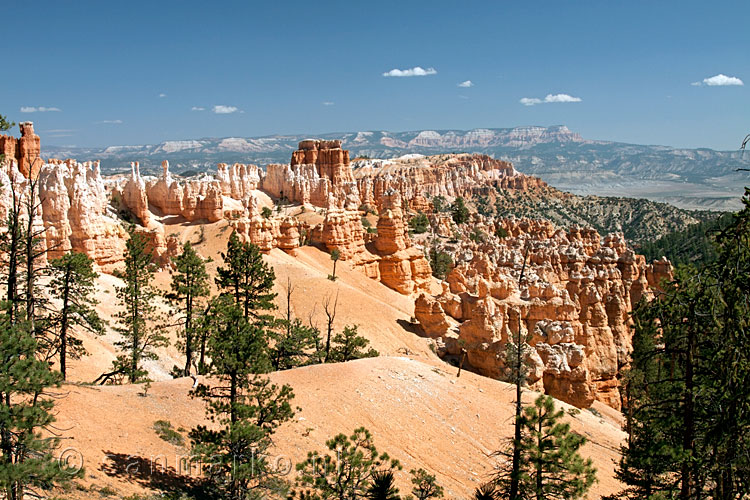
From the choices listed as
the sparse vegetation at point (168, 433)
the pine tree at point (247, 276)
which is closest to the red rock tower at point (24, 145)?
the pine tree at point (247, 276)

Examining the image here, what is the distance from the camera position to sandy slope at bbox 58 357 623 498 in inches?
531

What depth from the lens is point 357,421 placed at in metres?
18.6

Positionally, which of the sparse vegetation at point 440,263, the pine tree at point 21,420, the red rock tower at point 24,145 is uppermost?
the red rock tower at point 24,145

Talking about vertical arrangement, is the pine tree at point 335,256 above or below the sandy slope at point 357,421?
above

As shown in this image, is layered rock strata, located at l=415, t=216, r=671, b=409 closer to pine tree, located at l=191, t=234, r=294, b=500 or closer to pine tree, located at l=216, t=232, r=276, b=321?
pine tree, located at l=191, t=234, r=294, b=500

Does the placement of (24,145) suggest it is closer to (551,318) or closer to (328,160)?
(551,318)

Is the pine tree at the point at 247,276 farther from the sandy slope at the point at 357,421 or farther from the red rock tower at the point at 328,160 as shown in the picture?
the red rock tower at the point at 328,160

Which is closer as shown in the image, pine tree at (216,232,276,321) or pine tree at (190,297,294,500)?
pine tree at (190,297,294,500)

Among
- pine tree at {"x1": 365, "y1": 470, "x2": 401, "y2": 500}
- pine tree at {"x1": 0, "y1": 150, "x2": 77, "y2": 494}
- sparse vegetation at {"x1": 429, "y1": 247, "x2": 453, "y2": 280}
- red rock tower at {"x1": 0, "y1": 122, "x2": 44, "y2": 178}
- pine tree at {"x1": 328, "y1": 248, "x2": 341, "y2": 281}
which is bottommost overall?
sparse vegetation at {"x1": 429, "y1": 247, "x2": 453, "y2": 280}

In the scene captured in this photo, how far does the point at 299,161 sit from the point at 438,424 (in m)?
70.9

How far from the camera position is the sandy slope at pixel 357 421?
13477 millimetres

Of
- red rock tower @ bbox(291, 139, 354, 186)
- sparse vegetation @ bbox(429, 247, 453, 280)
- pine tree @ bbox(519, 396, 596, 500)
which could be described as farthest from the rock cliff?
red rock tower @ bbox(291, 139, 354, 186)

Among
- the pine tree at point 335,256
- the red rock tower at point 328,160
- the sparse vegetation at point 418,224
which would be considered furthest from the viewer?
the red rock tower at point 328,160

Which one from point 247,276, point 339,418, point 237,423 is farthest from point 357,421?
point 247,276
